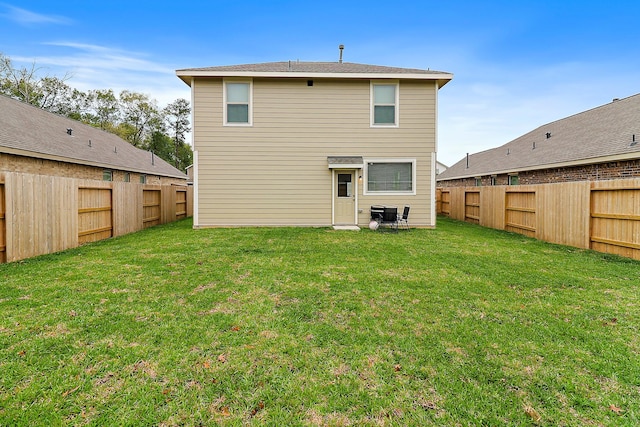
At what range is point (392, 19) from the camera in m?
14.1

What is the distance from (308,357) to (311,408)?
1.99ft

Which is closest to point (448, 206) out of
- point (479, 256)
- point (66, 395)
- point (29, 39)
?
point (479, 256)

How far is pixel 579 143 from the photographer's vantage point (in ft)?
38.9

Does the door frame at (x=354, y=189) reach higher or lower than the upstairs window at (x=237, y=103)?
lower

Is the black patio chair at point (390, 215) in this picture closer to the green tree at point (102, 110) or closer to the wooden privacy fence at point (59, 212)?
the wooden privacy fence at point (59, 212)

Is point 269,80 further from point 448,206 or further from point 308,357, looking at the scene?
point 448,206

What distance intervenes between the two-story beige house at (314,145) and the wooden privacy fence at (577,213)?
272 centimetres

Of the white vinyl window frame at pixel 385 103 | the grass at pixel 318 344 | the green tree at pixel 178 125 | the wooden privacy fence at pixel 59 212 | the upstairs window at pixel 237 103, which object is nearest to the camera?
the grass at pixel 318 344

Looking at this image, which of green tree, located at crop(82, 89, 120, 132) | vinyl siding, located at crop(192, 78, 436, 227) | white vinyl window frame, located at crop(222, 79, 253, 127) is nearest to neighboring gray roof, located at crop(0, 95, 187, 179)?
vinyl siding, located at crop(192, 78, 436, 227)

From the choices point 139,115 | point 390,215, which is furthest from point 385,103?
point 139,115

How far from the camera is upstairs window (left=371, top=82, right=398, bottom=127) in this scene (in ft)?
35.9

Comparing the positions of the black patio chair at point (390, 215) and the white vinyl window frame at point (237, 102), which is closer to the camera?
the black patio chair at point (390, 215)

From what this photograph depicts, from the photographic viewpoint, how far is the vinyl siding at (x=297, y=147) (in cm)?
1069

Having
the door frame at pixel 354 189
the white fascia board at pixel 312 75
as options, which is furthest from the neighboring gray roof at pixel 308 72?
the door frame at pixel 354 189
